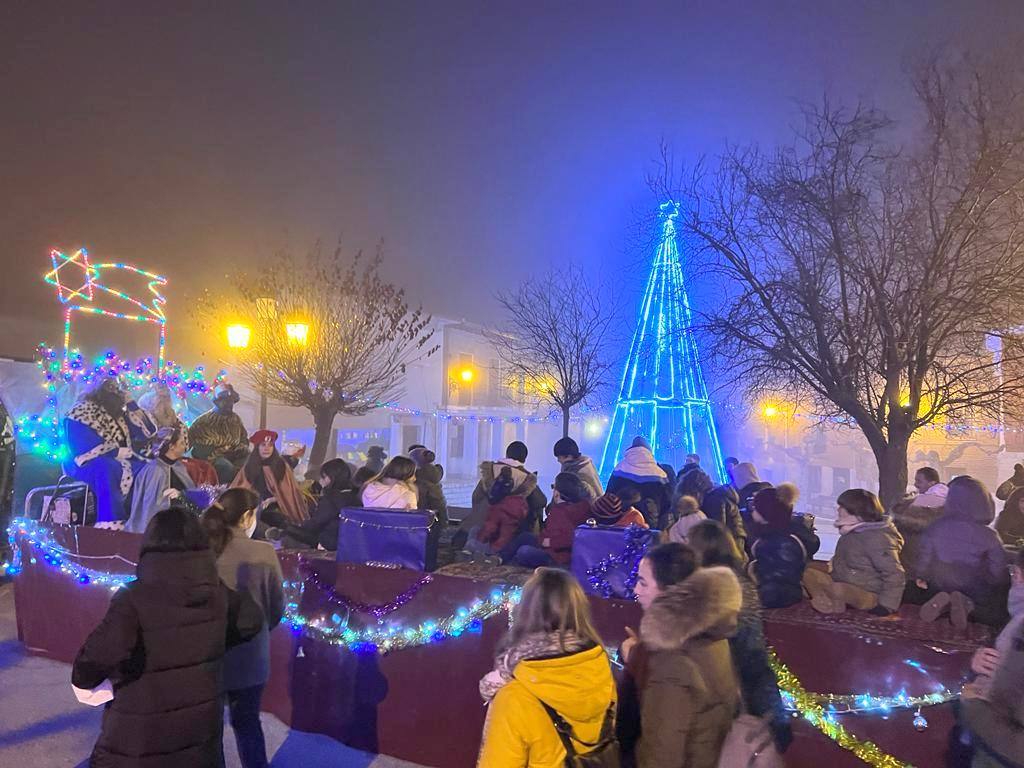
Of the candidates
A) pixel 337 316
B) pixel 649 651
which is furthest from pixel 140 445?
pixel 337 316

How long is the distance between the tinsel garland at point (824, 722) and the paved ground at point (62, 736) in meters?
2.56

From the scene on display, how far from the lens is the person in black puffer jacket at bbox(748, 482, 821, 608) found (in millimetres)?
4254

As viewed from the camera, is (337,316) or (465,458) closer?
(337,316)

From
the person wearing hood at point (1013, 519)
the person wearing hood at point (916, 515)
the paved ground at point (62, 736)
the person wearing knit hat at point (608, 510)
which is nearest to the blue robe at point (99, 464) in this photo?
the paved ground at point (62, 736)

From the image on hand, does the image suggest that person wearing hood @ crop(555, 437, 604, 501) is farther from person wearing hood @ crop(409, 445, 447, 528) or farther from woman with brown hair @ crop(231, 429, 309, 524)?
woman with brown hair @ crop(231, 429, 309, 524)

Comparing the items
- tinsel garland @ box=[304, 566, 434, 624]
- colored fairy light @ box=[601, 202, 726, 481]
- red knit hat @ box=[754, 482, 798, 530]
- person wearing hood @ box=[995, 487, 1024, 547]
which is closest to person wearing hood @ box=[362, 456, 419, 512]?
tinsel garland @ box=[304, 566, 434, 624]

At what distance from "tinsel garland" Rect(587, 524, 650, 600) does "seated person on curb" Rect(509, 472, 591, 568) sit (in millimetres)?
1231

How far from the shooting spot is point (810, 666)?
379 centimetres

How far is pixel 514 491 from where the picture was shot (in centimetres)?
703

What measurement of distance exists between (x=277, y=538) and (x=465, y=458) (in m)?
28.5

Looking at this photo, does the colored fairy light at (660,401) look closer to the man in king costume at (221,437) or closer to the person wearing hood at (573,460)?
the person wearing hood at (573,460)

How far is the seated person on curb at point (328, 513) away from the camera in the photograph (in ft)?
21.0

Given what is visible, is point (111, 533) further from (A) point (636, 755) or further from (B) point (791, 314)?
(B) point (791, 314)

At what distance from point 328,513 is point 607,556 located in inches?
119
